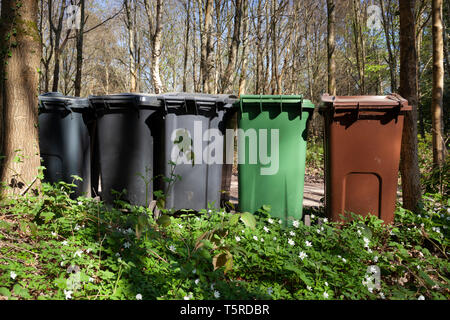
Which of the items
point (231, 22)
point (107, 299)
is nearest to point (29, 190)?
point (107, 299)

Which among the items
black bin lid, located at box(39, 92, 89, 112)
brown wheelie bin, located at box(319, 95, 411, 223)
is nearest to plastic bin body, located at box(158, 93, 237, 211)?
black bin lid, located at box(39, 92, 89, 112)

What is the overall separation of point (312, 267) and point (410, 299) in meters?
0.66

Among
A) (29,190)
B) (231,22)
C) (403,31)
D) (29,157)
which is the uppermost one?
(231,22)

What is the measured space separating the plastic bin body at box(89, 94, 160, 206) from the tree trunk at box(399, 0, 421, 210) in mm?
2862

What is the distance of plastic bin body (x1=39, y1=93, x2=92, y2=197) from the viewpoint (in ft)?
12.6

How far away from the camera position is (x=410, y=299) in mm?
2166

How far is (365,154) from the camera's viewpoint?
128 inches

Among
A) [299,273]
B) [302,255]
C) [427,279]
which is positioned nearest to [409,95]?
[427,279]

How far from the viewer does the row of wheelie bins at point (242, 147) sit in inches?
128

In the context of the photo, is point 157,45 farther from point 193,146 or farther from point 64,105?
point 193,146

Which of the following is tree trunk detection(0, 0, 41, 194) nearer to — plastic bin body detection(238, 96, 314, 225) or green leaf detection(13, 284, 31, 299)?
green leaf detection(13, 284, 31, 299)

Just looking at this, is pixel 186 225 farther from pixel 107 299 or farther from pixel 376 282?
pixel 376 282

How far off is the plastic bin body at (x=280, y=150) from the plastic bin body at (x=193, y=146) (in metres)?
0.33

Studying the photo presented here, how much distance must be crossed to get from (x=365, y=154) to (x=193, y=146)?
1.82 metres
